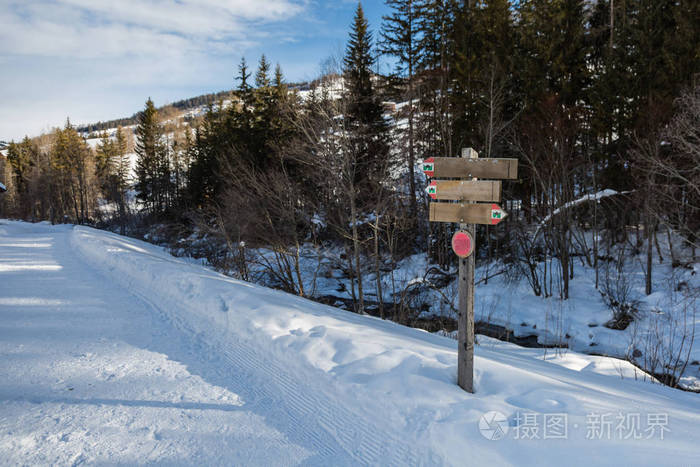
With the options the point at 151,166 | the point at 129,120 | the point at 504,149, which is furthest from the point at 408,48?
the point at 129,120

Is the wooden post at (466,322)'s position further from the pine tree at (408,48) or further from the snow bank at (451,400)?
the pine tree at (408,48)

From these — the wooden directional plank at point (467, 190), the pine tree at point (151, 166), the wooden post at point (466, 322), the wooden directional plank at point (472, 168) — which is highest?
the pine tree at point (151, 166)

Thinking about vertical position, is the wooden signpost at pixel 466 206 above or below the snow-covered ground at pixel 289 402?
above

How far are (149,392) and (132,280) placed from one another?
6770 millimetres

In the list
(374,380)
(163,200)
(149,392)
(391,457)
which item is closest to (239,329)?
(149,392)

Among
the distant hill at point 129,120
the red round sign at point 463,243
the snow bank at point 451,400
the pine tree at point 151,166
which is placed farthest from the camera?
the distant hill at point 129,120

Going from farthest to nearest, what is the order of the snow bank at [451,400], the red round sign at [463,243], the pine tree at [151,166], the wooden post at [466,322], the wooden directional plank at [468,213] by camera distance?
the pine tree at [151,166] < the wooden post at [466,322] < the red round sign at [463,243] < the wooden directional plank at [468,213] < the snow bank at [451,400]

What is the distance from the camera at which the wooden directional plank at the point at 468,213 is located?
401 cm

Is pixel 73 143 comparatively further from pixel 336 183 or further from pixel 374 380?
pixel 374 380

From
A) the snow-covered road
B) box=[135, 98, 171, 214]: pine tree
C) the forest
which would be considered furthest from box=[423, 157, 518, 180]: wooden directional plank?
box=[135, 98, 171, 214]: pine tree

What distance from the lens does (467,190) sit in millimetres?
4156

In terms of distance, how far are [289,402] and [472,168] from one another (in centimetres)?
333

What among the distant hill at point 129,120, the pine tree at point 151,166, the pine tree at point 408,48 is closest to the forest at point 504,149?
the pine tree at point 408,48

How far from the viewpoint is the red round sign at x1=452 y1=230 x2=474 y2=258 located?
4117 mm
